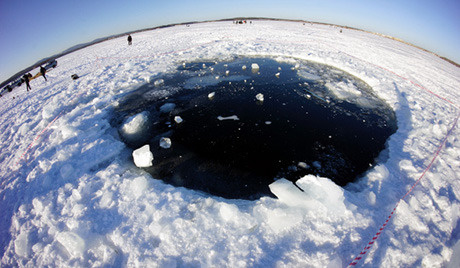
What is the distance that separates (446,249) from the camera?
2326 millimetres

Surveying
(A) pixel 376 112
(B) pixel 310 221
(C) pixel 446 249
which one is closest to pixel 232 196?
(B) pixel 310 221

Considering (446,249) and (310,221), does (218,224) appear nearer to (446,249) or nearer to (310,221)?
(310,221)

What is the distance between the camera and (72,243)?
Result: 233cm

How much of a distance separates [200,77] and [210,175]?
588cm

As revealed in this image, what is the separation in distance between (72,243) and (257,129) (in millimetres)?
3926

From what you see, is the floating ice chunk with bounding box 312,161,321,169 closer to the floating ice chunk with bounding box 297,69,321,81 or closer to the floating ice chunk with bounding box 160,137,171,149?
the floating ice chunk with bounding box 160,137,171,149

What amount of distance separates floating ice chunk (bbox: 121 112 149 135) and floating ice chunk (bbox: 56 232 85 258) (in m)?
2.65

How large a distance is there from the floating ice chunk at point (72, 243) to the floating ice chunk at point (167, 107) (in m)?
3.82

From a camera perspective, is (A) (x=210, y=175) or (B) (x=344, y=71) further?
(B) (x=344, y=71)

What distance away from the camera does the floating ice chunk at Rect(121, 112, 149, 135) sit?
15.4ft

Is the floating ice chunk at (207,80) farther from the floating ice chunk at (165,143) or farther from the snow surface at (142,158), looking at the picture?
the snow surface at (142,158)

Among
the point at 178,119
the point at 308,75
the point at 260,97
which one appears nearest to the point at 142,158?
the point at 178,119

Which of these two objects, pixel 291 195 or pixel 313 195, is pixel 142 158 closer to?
pixel 291 195

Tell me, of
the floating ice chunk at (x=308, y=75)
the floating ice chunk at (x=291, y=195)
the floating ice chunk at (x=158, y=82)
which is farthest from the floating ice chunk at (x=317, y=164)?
the floating ice chunk at (x=158, y=82)
